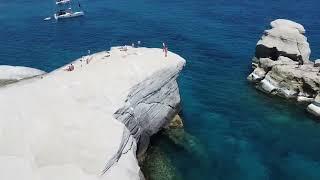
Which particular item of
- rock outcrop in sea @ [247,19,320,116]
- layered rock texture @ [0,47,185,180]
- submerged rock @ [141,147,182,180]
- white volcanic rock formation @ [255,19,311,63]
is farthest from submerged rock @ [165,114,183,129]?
white volcanic rock formation @ [255,19,311,63]

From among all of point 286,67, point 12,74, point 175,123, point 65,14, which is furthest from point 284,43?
point 65,14

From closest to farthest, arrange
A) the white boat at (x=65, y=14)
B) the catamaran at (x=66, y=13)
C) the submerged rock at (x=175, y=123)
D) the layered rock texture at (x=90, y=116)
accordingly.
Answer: the layered rock texture at (x=90, y=116), the submerged rock at (x=175, y=123), the white boat at (x=65, y=14), the catamaran at (x=66, y=13)

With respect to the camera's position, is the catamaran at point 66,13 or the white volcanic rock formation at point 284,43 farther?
the catamaran at point 66,13

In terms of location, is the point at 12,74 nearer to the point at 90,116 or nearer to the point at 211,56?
the point at 90,116

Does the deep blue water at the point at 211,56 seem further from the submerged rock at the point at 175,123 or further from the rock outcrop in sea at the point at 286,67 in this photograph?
the rock outcrop in sea at the point at 286,67

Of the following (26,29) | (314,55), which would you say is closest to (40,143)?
(314,55)

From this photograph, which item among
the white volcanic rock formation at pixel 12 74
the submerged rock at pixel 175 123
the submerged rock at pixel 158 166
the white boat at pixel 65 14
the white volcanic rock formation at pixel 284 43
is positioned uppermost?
the white volcanic rock formation at pixel 284 43

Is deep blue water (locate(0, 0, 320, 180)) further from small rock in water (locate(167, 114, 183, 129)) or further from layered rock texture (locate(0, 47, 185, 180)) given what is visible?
layered rock texture (locate(0, 47, 185, 180))

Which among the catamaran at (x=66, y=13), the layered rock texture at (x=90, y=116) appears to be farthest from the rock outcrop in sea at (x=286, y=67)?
the catamaran at (x=66, y=13)
